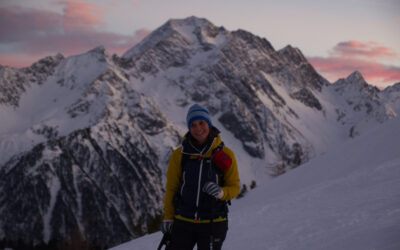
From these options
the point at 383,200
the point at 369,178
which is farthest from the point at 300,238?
the point at 369,178

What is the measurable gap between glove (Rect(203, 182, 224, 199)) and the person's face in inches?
33.6

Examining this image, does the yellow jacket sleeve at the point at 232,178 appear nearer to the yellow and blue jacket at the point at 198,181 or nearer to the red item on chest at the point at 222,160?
the yellow and blue jacket at the point at 198,181

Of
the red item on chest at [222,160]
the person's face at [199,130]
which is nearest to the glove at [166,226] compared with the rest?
the red item on chest at [222,160]

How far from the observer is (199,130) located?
6.68 metres

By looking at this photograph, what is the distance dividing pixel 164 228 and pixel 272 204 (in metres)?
13.3

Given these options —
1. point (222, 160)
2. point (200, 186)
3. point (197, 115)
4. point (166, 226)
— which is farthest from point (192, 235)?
point (197, 115)

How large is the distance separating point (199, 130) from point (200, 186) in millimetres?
1030

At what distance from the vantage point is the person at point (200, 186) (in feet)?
21.6

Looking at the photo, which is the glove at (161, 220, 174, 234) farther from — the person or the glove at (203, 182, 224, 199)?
the glove at (203, 182, 224, 199)

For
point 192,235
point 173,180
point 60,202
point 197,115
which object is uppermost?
point 60,202

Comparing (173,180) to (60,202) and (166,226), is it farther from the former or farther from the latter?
(60,202)

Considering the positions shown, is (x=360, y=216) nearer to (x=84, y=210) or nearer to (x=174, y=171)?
(x=174, y=171)

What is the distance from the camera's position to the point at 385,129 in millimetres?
31000

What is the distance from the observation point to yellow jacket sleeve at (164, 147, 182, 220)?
22.4 feet
